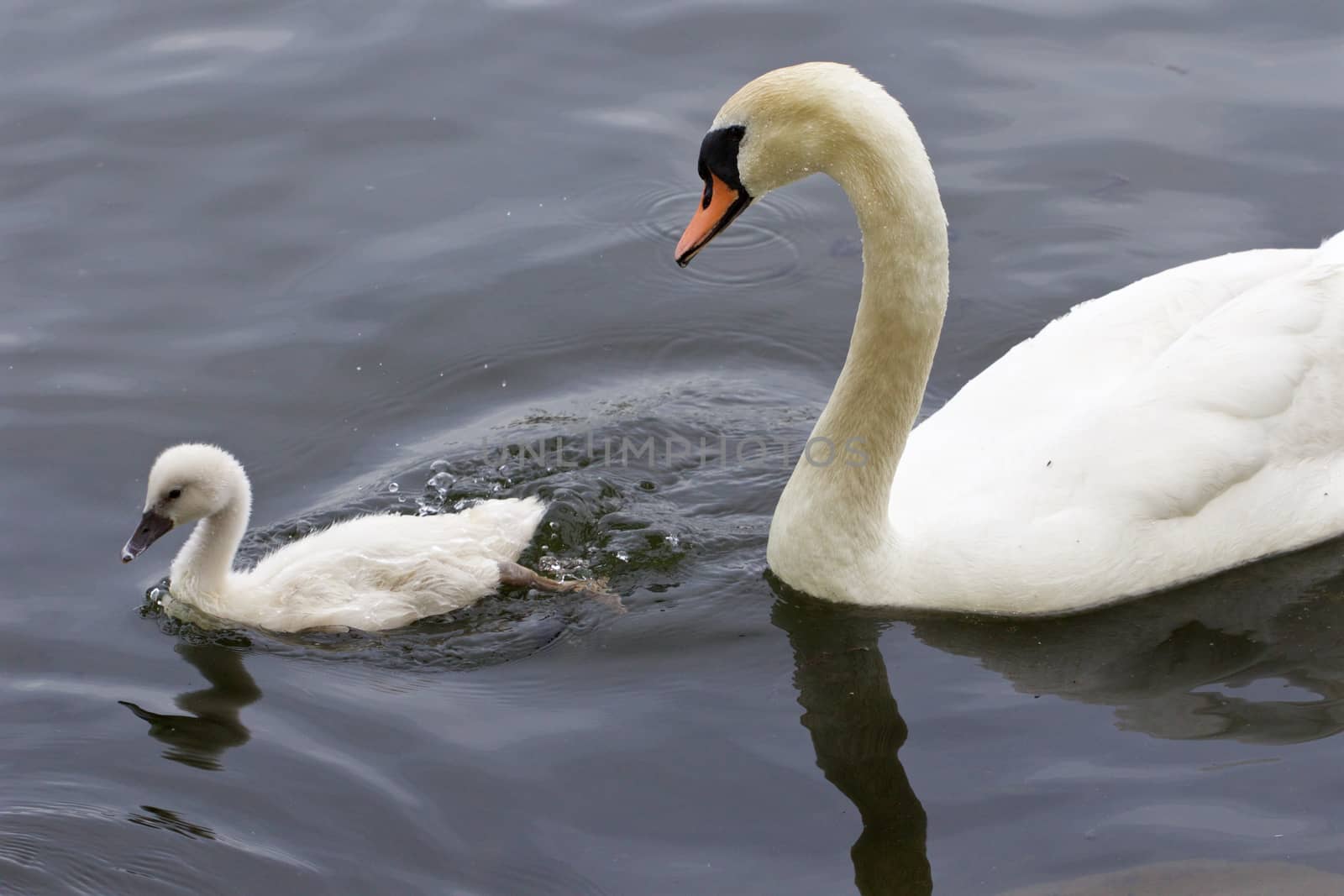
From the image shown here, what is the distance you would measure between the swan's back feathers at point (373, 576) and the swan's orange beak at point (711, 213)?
151 centimetres

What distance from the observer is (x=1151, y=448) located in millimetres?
6438

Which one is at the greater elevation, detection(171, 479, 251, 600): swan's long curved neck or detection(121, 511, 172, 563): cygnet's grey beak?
detection(121, 511, 172, 563): cygnet's grey beak

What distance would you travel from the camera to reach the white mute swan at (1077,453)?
635cm

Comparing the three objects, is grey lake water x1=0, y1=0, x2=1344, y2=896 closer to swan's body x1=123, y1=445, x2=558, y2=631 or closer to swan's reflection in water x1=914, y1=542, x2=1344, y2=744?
swan's reflection in water x1=914, y1=542, x2=1344, y2=744

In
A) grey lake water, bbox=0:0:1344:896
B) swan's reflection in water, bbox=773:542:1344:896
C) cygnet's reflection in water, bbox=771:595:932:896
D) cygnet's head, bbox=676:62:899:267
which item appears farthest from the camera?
swan's reflection in water, bbox=773:542:1344:896

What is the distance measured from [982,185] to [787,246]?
1.24 metres

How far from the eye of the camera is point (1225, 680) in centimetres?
618

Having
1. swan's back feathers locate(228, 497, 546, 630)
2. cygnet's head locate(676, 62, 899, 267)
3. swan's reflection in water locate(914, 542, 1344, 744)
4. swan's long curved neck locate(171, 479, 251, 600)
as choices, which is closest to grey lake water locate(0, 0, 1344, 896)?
swan's reflection in water locate(914, 542, 1344, 744)

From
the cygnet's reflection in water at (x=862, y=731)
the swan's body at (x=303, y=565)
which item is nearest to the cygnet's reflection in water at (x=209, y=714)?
the swan's body at (x=303, y=565)

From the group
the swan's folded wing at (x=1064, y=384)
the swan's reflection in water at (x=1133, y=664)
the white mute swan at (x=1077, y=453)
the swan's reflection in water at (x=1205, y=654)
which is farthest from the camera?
the swan's folded wing at (x=1064, y=384)

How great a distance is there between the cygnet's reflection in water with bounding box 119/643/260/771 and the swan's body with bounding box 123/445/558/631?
0.65 ft

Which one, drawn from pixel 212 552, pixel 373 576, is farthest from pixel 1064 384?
pixel 212 552

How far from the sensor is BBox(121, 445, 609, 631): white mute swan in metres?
6.51

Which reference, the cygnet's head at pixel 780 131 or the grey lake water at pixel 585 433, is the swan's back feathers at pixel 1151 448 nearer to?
the grey lake water at pixel 585 433
